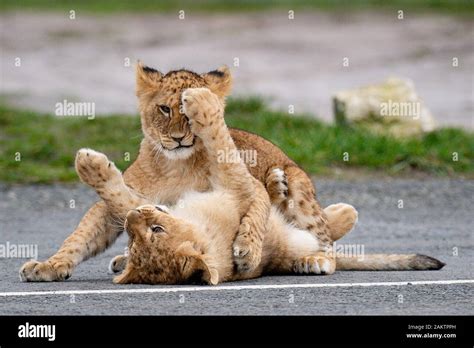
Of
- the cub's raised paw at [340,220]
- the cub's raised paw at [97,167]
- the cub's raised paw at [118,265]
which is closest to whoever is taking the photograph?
the cub's raised paw at [97,167]

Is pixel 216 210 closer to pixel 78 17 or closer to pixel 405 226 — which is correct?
pixel 405 226

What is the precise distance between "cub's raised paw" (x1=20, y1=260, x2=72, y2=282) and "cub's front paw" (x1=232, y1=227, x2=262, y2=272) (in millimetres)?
1134

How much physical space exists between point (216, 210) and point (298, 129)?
8.71m

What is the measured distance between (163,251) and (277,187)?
1.57 m

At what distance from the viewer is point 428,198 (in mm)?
14516

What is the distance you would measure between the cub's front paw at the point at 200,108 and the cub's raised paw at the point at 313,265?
1200mm

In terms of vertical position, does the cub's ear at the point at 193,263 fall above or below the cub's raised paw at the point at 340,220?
below

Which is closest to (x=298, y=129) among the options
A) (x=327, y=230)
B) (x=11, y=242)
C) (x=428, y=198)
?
(x=428, y=198)

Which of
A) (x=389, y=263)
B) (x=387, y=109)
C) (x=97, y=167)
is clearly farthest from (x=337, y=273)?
(x=387, y=109)

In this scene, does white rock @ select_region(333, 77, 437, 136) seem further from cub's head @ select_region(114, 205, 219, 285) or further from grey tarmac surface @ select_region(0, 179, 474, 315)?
cub's head @ select_region(114, 205, 219, 285)

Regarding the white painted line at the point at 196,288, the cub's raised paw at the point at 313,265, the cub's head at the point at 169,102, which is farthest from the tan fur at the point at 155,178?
the cub's raised paw at the point at 313,265

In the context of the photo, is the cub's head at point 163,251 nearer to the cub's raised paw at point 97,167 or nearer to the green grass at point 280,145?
the cub's raised paw at point 97,167

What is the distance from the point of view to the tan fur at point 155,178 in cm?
877

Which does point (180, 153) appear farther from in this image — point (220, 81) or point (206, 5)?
point (206, 5)
